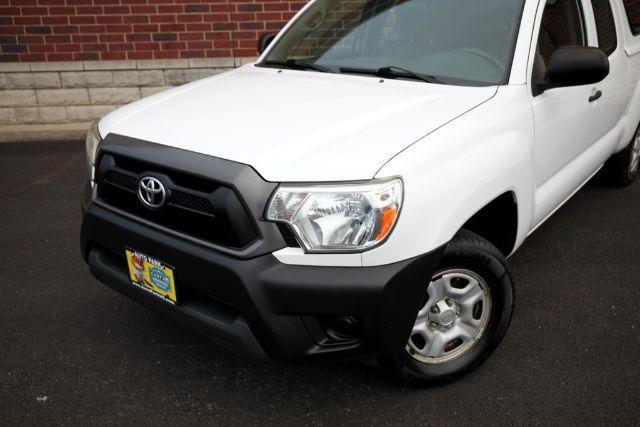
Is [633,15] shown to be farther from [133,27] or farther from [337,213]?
[133,27]

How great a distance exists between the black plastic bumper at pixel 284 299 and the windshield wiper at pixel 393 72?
3.35ft

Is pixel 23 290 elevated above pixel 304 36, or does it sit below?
below

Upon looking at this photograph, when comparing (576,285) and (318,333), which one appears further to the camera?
(576,285)

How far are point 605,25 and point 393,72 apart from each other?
1652mm

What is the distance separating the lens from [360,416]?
2.42m

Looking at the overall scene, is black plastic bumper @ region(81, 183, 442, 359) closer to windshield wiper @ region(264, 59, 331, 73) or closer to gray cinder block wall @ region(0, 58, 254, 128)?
windshield wiper @ region(264, 59, 331, 73)

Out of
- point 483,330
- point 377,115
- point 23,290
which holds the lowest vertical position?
point 23,290

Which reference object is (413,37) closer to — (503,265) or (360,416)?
(503,265)

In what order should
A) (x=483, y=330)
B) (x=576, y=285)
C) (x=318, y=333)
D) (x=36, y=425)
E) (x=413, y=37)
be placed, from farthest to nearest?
(x=576, y=285) < (x=413, y=37) < (x=483, y=330) < (x=36, y=425) < (x=318, y=333)

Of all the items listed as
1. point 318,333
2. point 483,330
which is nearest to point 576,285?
point 483,330

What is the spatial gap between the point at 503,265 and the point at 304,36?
74.2 inches

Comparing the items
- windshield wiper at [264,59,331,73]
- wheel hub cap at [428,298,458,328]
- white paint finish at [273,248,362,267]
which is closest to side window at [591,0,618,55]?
windshield wiper at [264,59,331,73]

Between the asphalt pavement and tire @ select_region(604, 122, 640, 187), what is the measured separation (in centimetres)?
105

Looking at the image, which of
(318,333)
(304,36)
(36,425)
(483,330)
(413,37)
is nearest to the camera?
(318,333)
